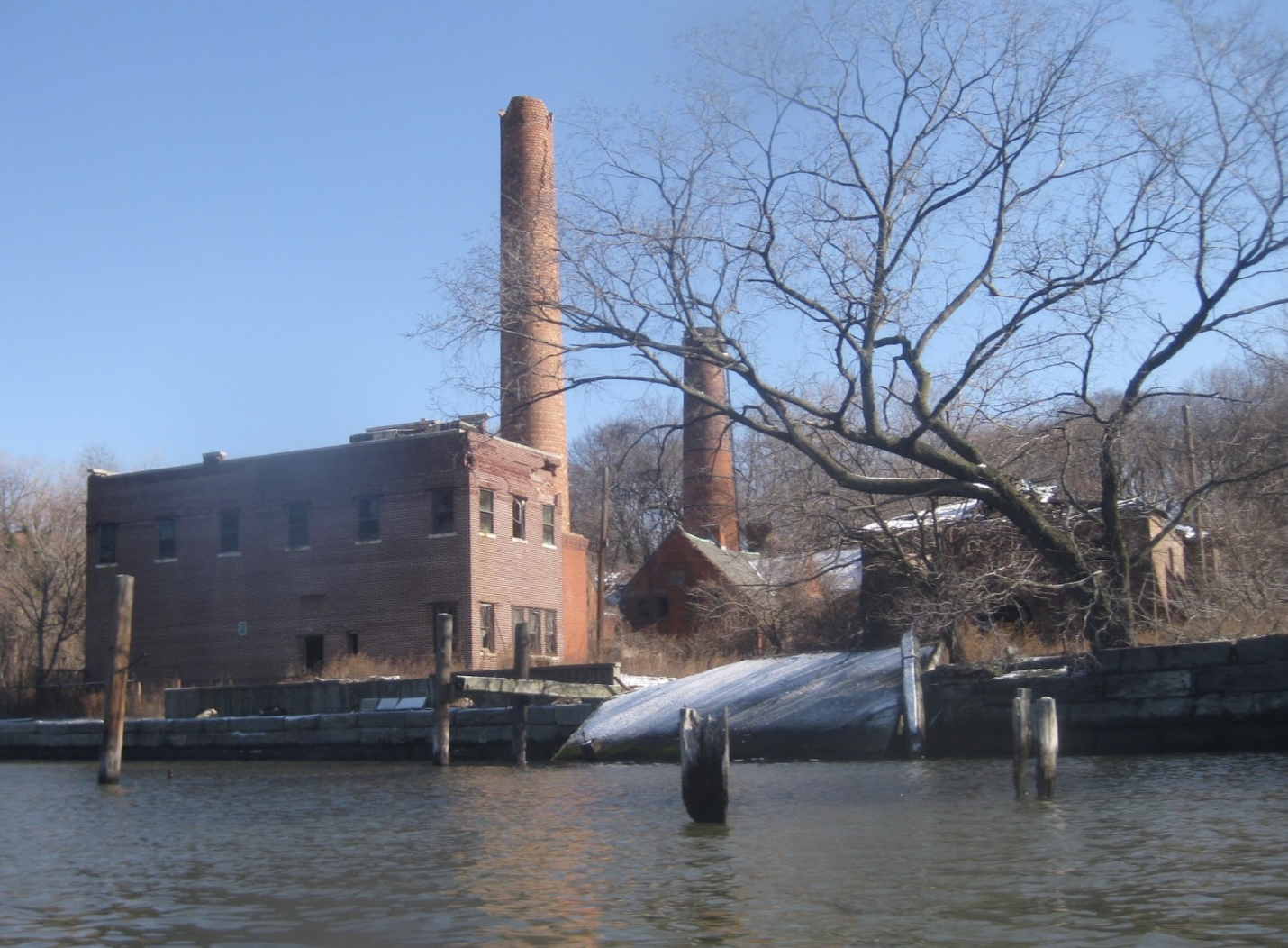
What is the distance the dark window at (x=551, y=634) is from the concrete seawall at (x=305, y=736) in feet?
41.4

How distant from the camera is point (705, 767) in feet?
41.0

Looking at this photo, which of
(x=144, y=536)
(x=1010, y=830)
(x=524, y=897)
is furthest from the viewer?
(x=144, y=536)

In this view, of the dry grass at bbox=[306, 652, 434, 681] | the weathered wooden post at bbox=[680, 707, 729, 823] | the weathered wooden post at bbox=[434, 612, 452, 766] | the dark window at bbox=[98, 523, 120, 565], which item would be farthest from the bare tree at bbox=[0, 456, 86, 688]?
the weathered wooden post at bbox=[680, 707, 729, 823]

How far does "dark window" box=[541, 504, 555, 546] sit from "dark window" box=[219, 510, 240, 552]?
8.87 m

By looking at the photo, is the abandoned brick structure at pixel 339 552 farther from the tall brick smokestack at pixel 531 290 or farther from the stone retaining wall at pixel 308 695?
the stone retaining wall at pixel 308 695

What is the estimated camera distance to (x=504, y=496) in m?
38.8

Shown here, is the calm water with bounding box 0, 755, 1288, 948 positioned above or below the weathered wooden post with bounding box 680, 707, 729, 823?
below

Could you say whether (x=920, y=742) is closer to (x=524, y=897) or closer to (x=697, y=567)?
(x=524, y=897)

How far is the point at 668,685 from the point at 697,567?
876 inches

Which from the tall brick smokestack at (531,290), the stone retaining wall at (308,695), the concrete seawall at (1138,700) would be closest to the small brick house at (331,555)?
the tall brick smokestack at (531,290)

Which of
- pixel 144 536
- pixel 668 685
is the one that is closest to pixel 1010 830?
pixel 668 685

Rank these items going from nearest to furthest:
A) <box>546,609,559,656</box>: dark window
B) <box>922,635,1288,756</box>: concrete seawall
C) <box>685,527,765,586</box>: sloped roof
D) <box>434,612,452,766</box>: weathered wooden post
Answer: <box>922,635,1288,756</box>: concrete seawall → <box>434,612,452,766</box>: weathered wooden post → <box>546,609,559,656</box>: dark window → <box>685,527,765,586</box>: sloped roof

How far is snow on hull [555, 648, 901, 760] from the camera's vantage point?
68.9 ft

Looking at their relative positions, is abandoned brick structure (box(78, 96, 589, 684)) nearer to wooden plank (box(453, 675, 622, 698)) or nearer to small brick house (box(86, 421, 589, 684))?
small brick house (box(86, 421, 589, 684))
